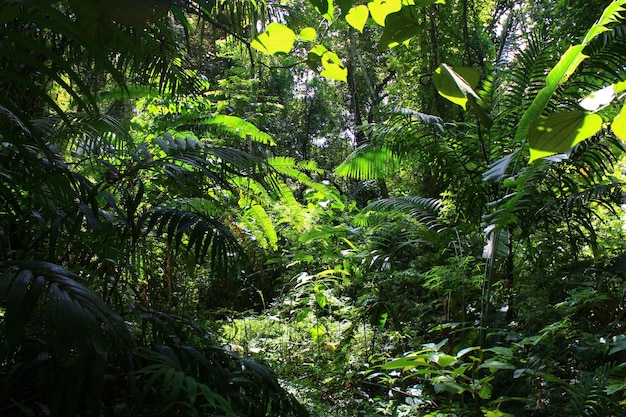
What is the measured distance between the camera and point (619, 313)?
2119 millimetres

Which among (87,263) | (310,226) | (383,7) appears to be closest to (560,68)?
(383,7)

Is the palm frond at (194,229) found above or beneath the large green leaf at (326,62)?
beneath

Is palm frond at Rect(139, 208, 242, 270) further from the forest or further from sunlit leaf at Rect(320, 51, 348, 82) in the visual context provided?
sunlit leaf at Rect(320, 51, 348, 82)

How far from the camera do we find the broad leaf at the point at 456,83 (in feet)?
1.49

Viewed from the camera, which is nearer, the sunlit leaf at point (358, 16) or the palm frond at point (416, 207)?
the sunlit leaf at point (358, 16)

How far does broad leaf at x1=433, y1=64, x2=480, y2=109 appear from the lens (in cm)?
45

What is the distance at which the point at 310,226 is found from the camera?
4648 mm

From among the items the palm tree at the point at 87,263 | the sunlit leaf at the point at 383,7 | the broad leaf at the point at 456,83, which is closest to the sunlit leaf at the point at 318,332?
the palm tree at the point at 87,263

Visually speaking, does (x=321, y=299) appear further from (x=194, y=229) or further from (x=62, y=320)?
(x=62, y=320)

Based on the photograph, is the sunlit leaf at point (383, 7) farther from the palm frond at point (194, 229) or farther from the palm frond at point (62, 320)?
the palm frond at point (194, 229)

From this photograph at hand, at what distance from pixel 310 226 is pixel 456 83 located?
13.8 feet

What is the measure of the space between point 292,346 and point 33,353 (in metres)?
2.60

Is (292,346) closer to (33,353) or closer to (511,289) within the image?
(511,289)

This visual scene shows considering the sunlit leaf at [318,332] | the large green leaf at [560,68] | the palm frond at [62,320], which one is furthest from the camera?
the sunlit leaf at [318,332]
